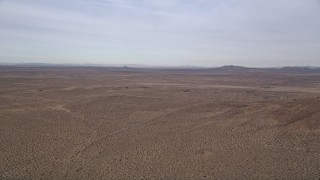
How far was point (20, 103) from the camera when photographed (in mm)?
35250

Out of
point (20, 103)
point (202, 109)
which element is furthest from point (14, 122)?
point (202, 109)

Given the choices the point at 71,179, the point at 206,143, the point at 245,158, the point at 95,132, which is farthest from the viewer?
the point at 95,132

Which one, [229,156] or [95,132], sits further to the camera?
[95,132]

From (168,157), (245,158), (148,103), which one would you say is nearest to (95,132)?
(168,157)

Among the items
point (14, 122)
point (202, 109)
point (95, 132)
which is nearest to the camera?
point (95, 132)

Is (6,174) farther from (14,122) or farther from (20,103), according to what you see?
(20,103)

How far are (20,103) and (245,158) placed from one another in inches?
997

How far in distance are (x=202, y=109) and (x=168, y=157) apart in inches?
584

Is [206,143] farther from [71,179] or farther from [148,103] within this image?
[148,103]

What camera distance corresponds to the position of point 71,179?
48.5 ft

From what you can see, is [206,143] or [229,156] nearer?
[229,156]

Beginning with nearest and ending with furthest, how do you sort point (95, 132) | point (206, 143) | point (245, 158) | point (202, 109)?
point (245, 158), point (206, 143), point (95, 132), point (202, 109)

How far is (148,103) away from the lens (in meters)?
37.0

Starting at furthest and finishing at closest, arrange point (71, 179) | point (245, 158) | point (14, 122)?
1. point (14, 122)
2. point (245, 158)
3. point (71, 179)
